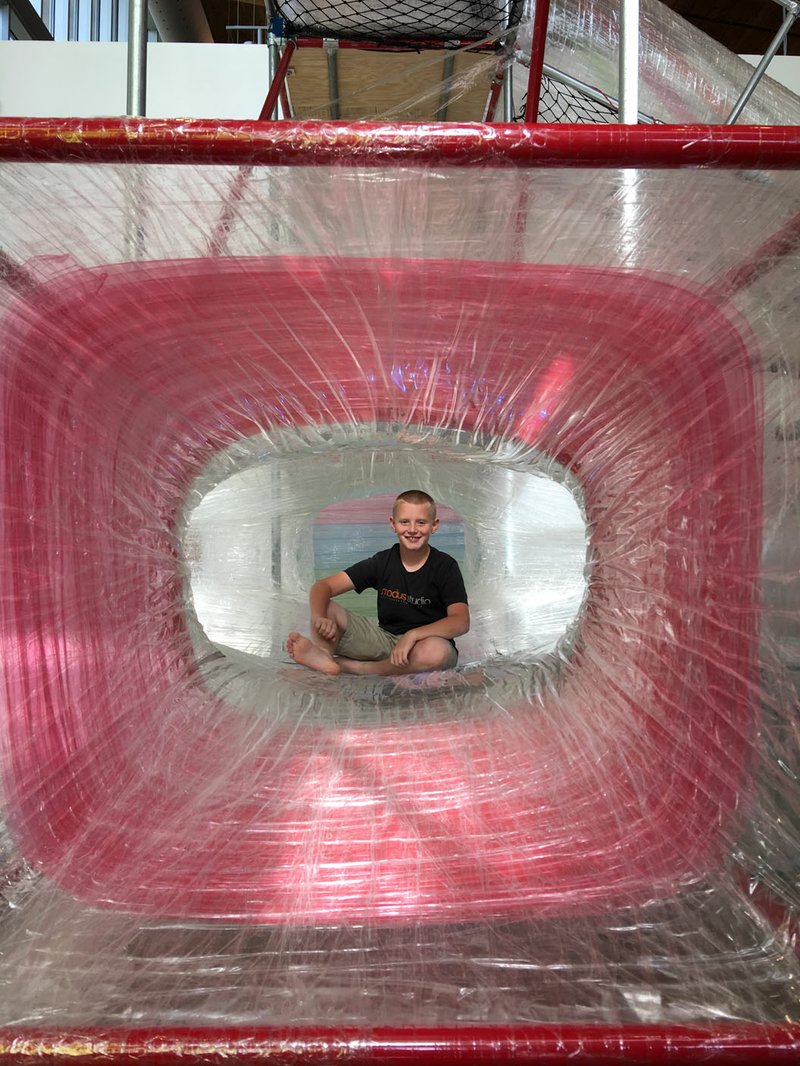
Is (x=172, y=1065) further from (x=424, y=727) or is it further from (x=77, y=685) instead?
(x=424, y=727)

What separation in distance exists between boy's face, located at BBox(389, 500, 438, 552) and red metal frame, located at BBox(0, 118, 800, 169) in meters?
1.07

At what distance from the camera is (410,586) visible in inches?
70.8

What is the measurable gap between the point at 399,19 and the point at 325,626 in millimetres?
1024

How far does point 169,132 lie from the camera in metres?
0.65

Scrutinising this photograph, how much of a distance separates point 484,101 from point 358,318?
1038 mm

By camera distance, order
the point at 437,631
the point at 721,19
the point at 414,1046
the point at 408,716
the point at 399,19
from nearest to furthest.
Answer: the point at 414,1046
the point at 408,716
the point at 399,19
the point at 437,631
the point at 721,19

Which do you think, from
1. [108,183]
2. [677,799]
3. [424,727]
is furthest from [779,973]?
[108,183]

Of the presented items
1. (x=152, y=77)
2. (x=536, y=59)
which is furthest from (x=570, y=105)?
(x=152, y=77)

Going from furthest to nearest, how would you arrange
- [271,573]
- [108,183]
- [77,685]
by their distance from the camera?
1. [271,573]
2. [77,685]
3. [108,183]

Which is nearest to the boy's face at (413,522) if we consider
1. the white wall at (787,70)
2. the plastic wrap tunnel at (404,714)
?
the plastic wrap tunnel at (404,714)

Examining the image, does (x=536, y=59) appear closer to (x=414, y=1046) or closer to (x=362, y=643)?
(x=362, y=643)

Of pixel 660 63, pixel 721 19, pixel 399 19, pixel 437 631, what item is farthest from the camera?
pixel 721 19

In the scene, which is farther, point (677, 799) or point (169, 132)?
point (677, 799)

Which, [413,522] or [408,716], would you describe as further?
[413,522]
